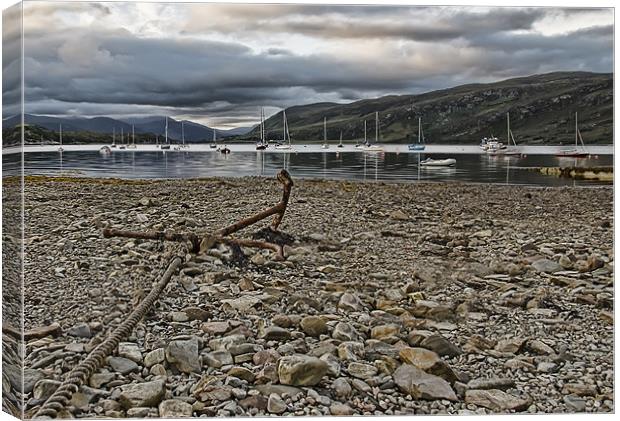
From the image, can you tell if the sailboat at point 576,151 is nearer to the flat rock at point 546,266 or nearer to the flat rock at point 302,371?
the flat rock at point 546,266

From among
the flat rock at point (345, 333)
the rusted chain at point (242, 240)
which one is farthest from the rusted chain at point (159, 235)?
the flat rock at point (345, 333)

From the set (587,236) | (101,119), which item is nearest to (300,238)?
(101,119)

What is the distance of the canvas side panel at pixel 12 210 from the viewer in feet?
18.5

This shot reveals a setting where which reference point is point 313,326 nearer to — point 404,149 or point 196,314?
point 196,314

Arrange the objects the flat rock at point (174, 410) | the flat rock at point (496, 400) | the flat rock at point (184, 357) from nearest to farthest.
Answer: the flat rock at point (174, 410)
the flat rock at point (184, 357)
the flat rock at point (496, 400)

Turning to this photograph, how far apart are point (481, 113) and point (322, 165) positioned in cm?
140

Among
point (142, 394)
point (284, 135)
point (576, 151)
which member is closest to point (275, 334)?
point (142, 394)

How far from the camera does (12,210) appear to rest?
5.73 m

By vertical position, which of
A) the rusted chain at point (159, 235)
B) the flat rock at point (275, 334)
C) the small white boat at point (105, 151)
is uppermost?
the small white boat at point (105, 151)

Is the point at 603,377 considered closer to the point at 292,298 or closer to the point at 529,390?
the point at 529,390

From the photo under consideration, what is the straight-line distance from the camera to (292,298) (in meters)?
6.15

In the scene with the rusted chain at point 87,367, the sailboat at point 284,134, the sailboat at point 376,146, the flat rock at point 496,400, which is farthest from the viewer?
the sailboat at point 376,146

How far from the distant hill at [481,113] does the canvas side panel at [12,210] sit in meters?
1.80

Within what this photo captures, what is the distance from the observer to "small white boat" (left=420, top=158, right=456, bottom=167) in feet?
21.5
